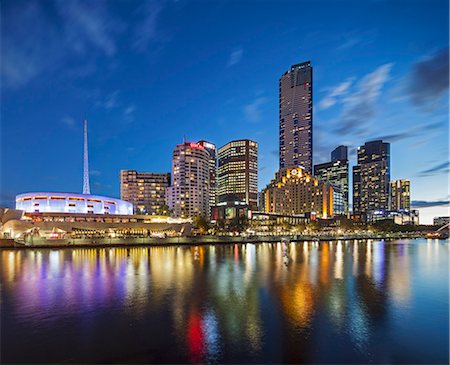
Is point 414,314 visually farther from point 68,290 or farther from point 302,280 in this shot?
point 68,290

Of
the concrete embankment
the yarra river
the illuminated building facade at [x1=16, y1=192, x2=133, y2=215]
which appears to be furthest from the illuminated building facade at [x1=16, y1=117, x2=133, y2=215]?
the yarra river

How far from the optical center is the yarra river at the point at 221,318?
1509 cm

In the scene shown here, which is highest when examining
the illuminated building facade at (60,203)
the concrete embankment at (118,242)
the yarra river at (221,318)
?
the illuminated building facade at (60,203)

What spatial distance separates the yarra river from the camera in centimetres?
1509

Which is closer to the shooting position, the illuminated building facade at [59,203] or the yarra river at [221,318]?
the yarra river at [221,318]

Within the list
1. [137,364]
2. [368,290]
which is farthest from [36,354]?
[368,290]

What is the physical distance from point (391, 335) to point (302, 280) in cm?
1662

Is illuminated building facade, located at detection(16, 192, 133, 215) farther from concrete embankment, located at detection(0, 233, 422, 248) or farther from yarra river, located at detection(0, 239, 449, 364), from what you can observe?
yarra river, located at detection(0, 239, 449, 364)

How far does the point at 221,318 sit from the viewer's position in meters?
20.4

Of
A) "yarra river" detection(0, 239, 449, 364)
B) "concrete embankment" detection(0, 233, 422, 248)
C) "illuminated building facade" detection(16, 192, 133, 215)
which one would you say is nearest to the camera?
"yarra river" detection(0, 239, 449, 364)

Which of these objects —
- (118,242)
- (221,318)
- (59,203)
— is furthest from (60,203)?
(221,318)

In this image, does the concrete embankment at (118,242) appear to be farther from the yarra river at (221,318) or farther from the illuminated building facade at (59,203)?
the yarra river at (221,318)

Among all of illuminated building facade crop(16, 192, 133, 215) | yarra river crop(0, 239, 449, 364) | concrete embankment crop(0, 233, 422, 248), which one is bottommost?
concrete embankment crop(0, 233, 422, 248)

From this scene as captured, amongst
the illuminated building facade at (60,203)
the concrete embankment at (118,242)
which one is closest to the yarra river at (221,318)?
the concrete embankment at (118,242)
